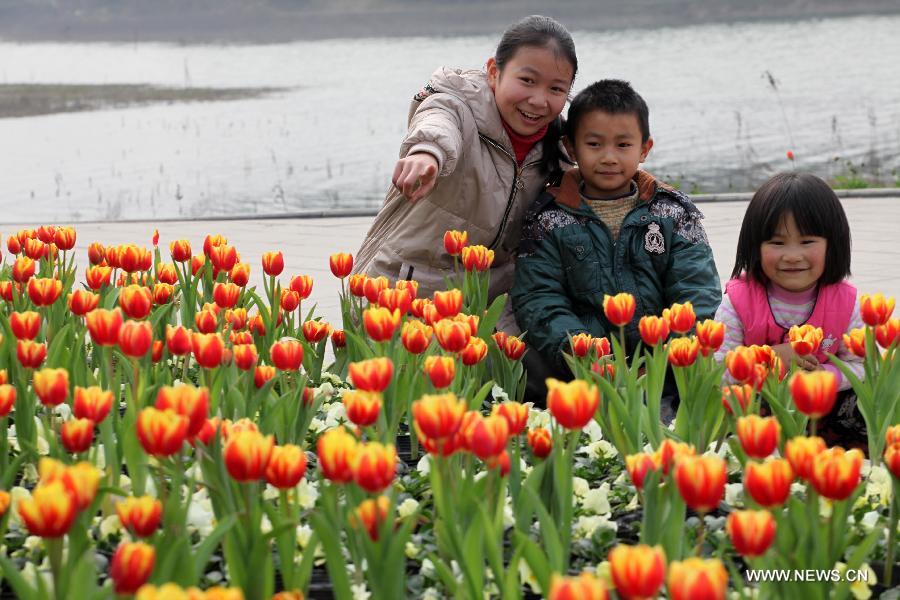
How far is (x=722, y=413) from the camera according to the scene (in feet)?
9.03

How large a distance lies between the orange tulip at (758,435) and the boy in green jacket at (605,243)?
2.15 meters

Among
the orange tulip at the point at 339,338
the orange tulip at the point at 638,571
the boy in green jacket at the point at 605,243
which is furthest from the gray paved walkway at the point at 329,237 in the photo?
the orange tulip at the point at 638,571

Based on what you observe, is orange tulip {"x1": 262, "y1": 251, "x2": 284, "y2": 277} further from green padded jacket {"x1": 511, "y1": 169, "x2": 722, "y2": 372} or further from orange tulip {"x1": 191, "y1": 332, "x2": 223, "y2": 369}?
orange tulip {"x1": 191, "y1": 332, "x2": 223, "y2": 369}

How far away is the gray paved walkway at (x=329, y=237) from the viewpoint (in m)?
6.56

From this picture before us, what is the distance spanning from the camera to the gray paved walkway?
6.56 m

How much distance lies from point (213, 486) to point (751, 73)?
1069 inches

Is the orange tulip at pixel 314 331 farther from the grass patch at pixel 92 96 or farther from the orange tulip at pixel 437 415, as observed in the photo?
the grass patch at pixel 92 96

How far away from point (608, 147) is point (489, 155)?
42 cm

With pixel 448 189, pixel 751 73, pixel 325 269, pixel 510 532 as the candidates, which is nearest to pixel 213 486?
pixel 510 532

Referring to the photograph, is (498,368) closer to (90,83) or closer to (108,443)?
(108,443)

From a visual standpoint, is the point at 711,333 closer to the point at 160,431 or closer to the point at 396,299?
the point at 396,299

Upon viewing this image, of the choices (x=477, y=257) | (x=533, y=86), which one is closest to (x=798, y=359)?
(x=477, y=257)

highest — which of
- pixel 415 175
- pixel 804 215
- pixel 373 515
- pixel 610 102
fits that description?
pixel 610 102

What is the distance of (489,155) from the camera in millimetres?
4336
